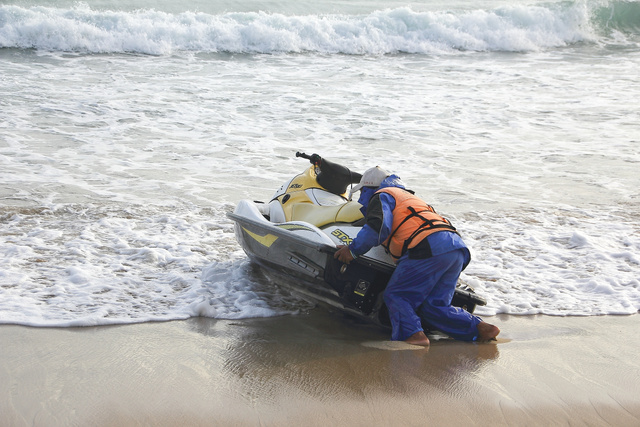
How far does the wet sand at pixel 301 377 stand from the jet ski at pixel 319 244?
292mm

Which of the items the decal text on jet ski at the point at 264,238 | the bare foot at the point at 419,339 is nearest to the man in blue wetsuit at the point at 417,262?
the bare foot at the point at 419,339

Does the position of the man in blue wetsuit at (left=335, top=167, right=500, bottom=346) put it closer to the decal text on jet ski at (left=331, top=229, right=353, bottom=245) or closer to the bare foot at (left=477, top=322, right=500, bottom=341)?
the bare foot at (left=477, top=322, right=500, bottom=341)

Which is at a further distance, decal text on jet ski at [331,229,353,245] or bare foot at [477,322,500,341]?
decal text on jet ski at [331,229,353,245]

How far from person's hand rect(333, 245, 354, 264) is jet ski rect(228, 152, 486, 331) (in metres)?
0.07

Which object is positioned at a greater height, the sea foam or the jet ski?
the sea foam

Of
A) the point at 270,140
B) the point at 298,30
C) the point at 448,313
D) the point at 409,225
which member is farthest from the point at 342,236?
the point at 298,30

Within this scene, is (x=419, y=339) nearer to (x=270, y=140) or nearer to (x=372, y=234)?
(x=372, y=234)

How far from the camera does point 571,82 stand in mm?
17688

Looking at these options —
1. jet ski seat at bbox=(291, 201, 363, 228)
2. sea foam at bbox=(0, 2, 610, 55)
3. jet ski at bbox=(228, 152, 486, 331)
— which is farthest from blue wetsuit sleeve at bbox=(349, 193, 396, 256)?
sea foam at bbox=(0, 2, 610, 55)

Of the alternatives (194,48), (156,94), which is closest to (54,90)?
(156,94)

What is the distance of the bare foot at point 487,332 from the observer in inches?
178

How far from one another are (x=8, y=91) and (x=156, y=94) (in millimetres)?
2782

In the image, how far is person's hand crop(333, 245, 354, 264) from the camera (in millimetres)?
4598

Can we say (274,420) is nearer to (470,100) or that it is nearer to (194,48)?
(470,100)
